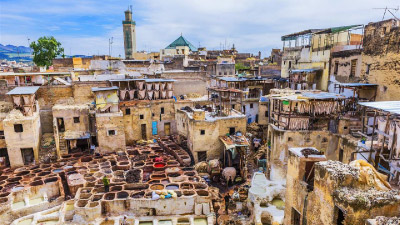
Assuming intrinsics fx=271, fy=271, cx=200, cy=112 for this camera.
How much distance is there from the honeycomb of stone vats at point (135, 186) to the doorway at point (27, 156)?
4.33 metres

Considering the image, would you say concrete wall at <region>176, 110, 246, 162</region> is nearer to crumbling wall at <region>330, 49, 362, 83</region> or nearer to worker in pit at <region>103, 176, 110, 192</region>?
worker in pit at <region>103, 176, 110, 192</region>

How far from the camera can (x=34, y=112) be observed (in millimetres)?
25031

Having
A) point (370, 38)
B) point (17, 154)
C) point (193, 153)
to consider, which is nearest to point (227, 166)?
point (193, 153)

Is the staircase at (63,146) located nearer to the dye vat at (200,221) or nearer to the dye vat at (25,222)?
Result: the dye vat at (25,222)

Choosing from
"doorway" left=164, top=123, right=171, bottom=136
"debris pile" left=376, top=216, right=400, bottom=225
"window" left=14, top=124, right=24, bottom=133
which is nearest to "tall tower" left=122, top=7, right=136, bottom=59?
"doorway" left=164, top=123, right=171, bottom=136

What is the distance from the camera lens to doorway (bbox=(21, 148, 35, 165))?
23.6 m

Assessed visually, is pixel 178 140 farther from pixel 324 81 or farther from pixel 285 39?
pixel 285 39

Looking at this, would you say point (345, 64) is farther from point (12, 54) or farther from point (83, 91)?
point (12, 54)

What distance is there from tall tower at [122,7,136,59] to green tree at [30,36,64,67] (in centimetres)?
2303

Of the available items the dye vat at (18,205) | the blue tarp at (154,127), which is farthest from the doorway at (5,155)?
the blue tarp at (154,127)

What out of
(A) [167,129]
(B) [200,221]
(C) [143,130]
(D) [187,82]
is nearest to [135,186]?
(B) [200,221]

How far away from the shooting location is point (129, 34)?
6738cm

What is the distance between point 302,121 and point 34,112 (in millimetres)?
23243

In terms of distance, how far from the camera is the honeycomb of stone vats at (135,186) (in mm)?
17562
